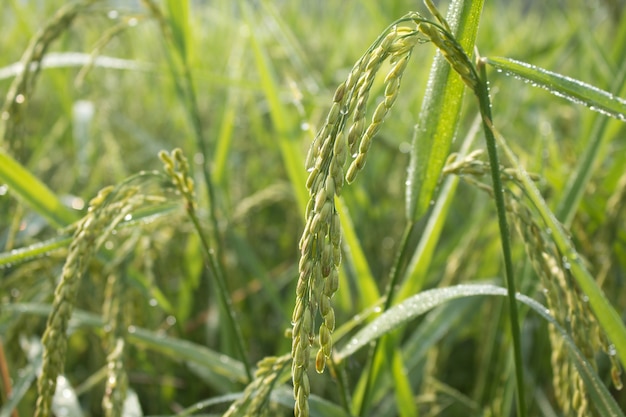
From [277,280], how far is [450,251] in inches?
29.3

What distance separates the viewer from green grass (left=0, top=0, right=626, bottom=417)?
1109mm

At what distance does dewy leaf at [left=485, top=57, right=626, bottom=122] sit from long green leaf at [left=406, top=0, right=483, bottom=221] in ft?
0.26

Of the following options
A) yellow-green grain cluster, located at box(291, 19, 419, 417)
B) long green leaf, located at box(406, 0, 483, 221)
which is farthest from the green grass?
yellow-green grain cluster, located at box(291, 19, 419, 417)

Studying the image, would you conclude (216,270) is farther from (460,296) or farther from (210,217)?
(210,217)

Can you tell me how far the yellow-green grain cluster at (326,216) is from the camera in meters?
0.73

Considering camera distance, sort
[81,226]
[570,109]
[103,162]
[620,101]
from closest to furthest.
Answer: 1. [620,101]
2. [81,226]
3. [103,162]
4. [570,109]

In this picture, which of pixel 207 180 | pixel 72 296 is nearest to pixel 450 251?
pixel 207 180

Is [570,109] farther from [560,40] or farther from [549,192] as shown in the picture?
[549,192]

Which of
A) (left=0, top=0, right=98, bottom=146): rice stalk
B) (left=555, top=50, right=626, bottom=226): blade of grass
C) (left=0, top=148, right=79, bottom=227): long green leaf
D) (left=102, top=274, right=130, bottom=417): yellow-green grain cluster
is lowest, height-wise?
(left=102, top=274, right=130, bottom=417): yellow-green grain cluster

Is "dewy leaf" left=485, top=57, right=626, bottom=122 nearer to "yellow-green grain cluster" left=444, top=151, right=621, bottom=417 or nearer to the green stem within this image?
"yellow-green grain cluster" left=444, top=151, right=621, bottom=417

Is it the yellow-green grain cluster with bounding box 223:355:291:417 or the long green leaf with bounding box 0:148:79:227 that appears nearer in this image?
the yellow-green grain cluster with bounding box 223:355:291:417

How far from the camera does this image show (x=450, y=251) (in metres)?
2.23

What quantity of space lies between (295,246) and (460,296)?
1.77 meters

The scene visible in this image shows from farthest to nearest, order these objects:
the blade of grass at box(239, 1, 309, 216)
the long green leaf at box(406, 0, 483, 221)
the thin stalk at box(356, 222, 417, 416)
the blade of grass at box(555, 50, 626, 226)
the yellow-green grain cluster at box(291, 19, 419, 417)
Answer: the blade of grass at box(239, 1, 309, 216), the blade of grass at box(555, 50, 626, 226), the thin stalk at box(356, 222, 417, 416), the long green leaf at box(406, 0, 483, 221), the yellow-green grain cluster at box(291, 19, 419, 417)
